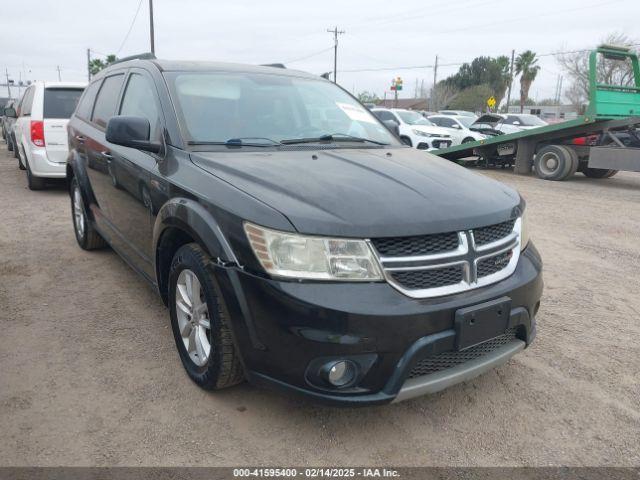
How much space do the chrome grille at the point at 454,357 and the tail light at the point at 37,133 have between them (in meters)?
7.64

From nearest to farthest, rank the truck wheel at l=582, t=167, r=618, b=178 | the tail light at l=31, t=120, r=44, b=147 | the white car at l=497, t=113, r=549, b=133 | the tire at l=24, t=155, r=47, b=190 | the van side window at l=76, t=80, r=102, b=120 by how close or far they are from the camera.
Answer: the van side window at l=76, t=80, r=102, b=120
the tail light at l=31, t=120, r=44, b=147
the tire at l=24, t=155, r=47, b=190
the truck wheel at l=582, t=167, r=618, b=178
the white car at l=497, t=113, r=549, b=133

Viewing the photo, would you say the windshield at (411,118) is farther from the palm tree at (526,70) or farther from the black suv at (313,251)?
the palm tree at (526,70)

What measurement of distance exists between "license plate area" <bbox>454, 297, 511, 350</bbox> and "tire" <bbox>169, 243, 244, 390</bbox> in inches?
39.5

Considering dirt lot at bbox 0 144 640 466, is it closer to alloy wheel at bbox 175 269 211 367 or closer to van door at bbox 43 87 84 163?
alloy wheel at bbox 175 269 211 367

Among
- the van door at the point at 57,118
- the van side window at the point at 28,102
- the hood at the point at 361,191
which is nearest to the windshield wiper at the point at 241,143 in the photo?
the hood at the point at 361,191

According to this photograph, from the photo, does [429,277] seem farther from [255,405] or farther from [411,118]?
[411,118]

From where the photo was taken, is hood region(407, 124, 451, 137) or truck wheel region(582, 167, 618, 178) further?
hood region(407, 124, 451, 137)

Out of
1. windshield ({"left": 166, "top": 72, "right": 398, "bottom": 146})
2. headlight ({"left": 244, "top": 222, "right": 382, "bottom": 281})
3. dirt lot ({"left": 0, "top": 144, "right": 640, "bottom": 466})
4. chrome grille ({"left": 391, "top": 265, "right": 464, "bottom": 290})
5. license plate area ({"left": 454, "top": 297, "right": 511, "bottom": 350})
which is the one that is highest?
windshield ({"left": 166, "top": 72, "right": 398, "bottom": 146})

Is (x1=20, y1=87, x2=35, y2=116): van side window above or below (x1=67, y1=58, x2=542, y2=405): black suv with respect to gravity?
above

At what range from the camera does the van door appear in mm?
7992

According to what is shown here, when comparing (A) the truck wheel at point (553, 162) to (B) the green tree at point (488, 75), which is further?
(B) the green tree at point (488, 75)

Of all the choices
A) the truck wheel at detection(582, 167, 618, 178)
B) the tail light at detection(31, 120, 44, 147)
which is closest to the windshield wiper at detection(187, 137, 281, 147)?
the tail light at detection(31, 120, 44, 147)

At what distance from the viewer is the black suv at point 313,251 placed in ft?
7.07

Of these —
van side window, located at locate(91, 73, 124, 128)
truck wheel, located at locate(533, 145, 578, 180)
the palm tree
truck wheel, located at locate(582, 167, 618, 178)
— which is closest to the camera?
van side window, located at locate(91, 73, 124, 128)
